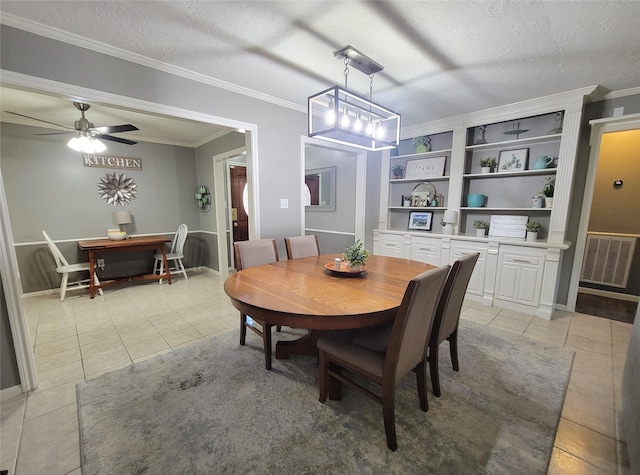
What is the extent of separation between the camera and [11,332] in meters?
1.72

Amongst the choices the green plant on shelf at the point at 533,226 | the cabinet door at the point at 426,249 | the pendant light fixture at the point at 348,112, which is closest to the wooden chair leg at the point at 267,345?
the pendant light fixture at the point at 348,112

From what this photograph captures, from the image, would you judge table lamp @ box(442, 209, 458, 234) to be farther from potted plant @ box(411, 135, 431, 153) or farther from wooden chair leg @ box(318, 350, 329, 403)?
wooden chair leg @ box(318, 350, 329, 403)

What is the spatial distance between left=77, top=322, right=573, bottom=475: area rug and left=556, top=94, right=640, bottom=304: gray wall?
1.59m

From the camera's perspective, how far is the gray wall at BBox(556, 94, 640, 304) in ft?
8.90

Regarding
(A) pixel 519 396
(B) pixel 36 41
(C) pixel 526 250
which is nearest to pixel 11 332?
(B) pixel 36 41

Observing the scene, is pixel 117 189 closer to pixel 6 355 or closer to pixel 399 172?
pixel 6 355

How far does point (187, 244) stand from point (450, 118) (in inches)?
194

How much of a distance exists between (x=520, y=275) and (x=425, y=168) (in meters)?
1.95

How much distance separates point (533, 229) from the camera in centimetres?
316

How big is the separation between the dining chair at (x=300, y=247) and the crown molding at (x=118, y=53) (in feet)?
5.34

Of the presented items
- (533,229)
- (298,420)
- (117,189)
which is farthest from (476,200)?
(117,189)

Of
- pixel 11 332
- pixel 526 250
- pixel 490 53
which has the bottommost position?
pixel 11 332

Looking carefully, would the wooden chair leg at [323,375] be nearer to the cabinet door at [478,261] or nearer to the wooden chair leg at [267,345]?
the wooden chair leg at [267,345]

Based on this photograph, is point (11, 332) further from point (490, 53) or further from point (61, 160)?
point (490, 53)
